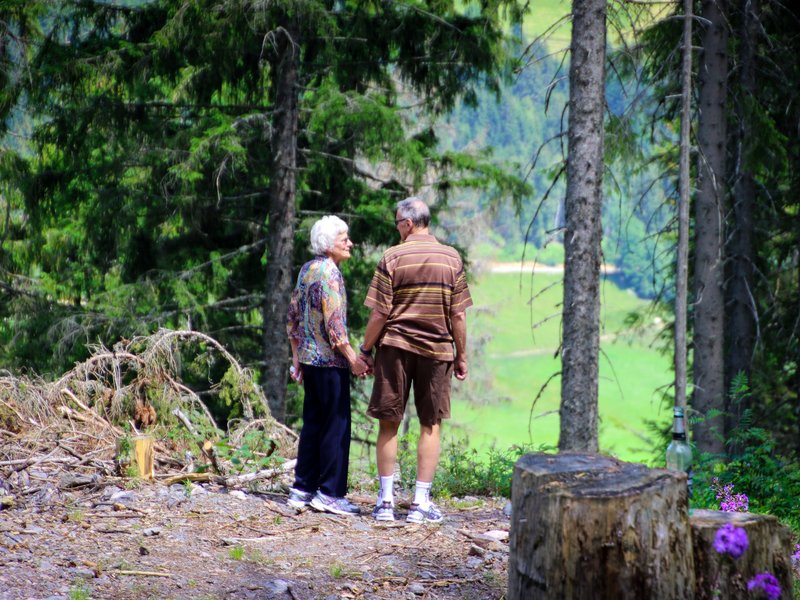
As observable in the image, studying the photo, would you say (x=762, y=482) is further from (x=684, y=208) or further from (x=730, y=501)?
(x=684, y=208)

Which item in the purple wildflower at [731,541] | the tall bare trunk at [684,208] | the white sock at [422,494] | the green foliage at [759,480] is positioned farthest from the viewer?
the tall bare trunk at [684,208]

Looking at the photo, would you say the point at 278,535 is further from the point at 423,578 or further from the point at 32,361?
the point at 32,361

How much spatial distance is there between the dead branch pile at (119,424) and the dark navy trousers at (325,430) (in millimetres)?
787

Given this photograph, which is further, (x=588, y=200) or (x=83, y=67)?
(x=83, y=67)

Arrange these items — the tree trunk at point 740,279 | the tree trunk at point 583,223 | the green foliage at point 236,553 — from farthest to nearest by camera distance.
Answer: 1. the tree trunk at point 740,279
2. the tree trunk at point 583,223
3. the green foliage at point 236,553

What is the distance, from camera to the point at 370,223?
12961 millimetres

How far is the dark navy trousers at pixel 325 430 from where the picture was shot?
20.4 ft

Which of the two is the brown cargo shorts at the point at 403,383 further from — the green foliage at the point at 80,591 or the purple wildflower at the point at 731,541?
the purple wildflower at the point at 731,541

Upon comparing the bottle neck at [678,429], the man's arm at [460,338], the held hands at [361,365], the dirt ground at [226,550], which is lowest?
the dirt ground at [226,550]

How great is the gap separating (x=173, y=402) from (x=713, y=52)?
25.4 feet

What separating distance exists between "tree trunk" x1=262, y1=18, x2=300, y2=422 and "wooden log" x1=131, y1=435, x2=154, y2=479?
511cm

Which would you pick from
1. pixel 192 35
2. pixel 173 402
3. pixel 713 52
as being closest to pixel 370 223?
pixel 192 35

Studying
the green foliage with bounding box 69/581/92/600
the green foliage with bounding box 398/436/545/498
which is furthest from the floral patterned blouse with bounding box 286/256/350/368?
the green foliage with bounding box 69/581/92/600

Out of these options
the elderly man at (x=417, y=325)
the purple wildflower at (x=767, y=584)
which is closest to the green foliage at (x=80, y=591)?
the elderly man at (x=417, y=325)
